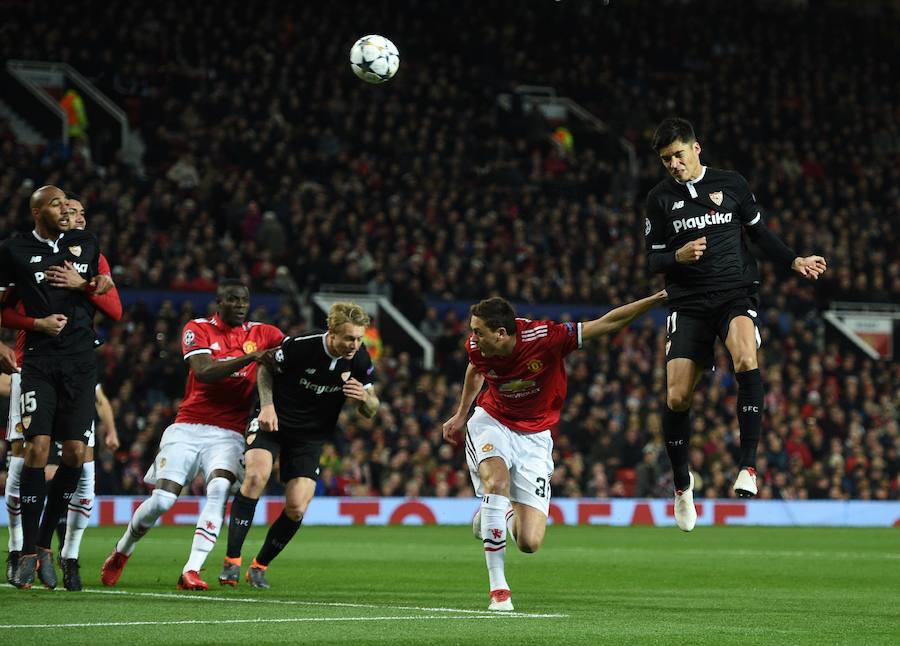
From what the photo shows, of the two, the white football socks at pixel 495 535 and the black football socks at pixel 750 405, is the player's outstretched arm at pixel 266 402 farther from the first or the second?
the black football socks at pixel 750 405

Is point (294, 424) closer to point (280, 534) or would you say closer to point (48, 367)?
point (280, 534)

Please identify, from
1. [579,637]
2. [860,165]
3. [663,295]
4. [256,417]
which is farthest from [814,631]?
[860,165]

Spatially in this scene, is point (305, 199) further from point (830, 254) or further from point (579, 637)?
point (579, 637)

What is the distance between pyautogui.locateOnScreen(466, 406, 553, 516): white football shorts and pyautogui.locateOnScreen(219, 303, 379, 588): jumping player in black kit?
1105 millimetres

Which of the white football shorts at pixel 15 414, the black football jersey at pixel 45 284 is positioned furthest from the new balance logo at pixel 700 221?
the white football shorts at pixel 15 414

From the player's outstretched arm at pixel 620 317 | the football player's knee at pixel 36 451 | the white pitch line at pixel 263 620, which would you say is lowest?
the white pitch line at pixel 263 620

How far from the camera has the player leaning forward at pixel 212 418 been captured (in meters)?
11.2

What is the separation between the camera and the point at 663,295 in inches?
387

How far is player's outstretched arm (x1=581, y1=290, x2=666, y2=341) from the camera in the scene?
31.6ft

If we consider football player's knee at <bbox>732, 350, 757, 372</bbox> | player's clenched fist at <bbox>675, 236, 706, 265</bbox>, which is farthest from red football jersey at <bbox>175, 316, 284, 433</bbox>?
football player's knee at <bbox>732, 350, 757, 372</bbox>

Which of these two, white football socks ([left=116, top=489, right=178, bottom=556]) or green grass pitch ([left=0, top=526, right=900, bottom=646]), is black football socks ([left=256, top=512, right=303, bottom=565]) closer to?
green grass pitch ([left=0, top=526, right=900, bottom=646])

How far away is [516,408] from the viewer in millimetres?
10430

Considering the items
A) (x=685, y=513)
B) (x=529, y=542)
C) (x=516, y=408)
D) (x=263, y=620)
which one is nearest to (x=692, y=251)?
(x=516, y=408)

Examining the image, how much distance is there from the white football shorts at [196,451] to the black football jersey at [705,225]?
12.2 feet
